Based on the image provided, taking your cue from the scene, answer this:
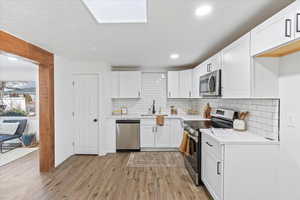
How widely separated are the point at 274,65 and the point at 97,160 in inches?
151

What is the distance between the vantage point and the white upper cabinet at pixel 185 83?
16.1 feet

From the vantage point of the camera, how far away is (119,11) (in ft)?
6.77

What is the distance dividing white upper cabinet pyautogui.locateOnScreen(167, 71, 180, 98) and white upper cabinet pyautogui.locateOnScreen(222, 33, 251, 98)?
2.31 m

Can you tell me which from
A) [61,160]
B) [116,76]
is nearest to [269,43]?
[116,76]

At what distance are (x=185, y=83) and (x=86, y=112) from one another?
276cm

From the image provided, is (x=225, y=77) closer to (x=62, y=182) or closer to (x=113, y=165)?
(x=113, y=165)

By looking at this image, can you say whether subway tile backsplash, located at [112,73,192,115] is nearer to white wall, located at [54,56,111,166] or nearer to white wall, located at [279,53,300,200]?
white wall, located at [54,56,111,166]

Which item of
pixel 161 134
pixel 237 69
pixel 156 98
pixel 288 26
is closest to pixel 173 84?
pixel 156 98

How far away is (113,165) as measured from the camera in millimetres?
3820

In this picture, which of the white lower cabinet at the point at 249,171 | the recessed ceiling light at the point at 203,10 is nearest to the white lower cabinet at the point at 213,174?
the white lower cabinet at the point at 249,171

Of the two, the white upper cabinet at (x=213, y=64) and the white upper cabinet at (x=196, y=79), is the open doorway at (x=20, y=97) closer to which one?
the white upper cabinet at (x=196, y=79)

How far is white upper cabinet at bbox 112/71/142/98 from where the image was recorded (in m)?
5.00

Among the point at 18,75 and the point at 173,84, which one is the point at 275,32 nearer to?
the point at 173,84

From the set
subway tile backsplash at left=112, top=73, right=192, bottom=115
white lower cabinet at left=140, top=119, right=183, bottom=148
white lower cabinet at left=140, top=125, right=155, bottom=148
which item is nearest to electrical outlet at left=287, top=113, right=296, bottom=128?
white lower cabinet at left=140, top=119, right=183, bottom=148
